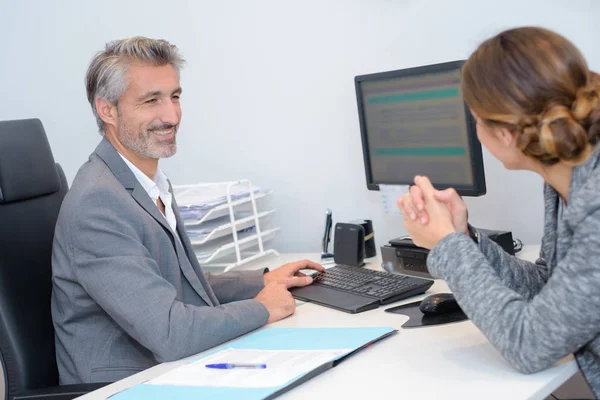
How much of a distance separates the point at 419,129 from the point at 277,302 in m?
0.62

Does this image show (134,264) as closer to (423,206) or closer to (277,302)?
(277,302)

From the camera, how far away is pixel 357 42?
215 cm

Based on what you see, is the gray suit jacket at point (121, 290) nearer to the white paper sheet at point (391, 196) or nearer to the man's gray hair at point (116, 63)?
the man's gray hair at point (116, 63)

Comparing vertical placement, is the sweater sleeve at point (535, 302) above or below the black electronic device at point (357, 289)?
above

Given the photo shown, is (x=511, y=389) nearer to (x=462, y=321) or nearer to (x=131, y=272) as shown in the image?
(x=462, y=321)

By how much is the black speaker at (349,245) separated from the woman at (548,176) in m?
0.85

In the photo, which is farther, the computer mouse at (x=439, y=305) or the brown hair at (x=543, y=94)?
the computer mouse at (x=439, y=305)

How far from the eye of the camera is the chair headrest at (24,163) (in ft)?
5.23

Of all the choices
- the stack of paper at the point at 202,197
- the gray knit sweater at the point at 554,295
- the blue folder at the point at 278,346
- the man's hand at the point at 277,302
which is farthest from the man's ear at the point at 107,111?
the gray knit sweater at the point at 554,295

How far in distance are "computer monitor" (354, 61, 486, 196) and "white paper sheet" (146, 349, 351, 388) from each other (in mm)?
721

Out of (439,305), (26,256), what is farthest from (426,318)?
(26,256)

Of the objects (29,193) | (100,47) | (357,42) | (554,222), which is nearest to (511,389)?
(554,222)

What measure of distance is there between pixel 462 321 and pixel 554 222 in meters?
0.27

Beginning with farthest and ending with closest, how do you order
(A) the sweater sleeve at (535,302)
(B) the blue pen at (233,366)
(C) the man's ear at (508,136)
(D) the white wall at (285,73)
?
(D) the white wall at (285,73)
(B) the blue pen at (233,366)
(C) the man's ear at (508,136)
(A) the sweater sleeve at (535,302)
